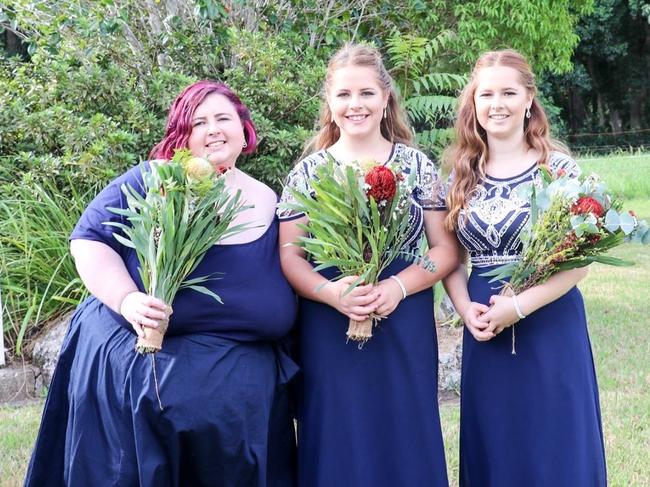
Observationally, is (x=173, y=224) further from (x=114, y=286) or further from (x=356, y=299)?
(x=356, y=299)

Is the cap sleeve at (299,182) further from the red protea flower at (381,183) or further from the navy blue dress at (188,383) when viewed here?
the red protea flower at (381,183)

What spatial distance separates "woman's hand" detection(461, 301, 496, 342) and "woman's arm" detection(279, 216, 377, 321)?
459 mm

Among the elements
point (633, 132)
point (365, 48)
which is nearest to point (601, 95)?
point (633, 132)

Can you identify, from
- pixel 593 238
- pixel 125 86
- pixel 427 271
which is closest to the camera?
pixel 593 238

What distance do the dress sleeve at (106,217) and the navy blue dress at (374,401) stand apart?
2.17 ft

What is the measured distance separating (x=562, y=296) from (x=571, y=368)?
31 cm

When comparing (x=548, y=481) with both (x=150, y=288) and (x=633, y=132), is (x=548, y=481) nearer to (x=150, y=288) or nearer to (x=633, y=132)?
(x=150, y=288)

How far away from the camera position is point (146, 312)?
10.2 feet

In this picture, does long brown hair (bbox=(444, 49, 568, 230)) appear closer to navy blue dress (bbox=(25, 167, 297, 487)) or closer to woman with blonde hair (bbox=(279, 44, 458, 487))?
woman with blonde hair (bbox=(279, 44, 458, 487))

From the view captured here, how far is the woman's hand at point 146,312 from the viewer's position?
311 centimetres

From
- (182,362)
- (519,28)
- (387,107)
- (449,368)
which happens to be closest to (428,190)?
(387,107)

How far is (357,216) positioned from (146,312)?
89 cm

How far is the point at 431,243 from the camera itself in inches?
148

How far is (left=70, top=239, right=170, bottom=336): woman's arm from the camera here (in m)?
3.12
